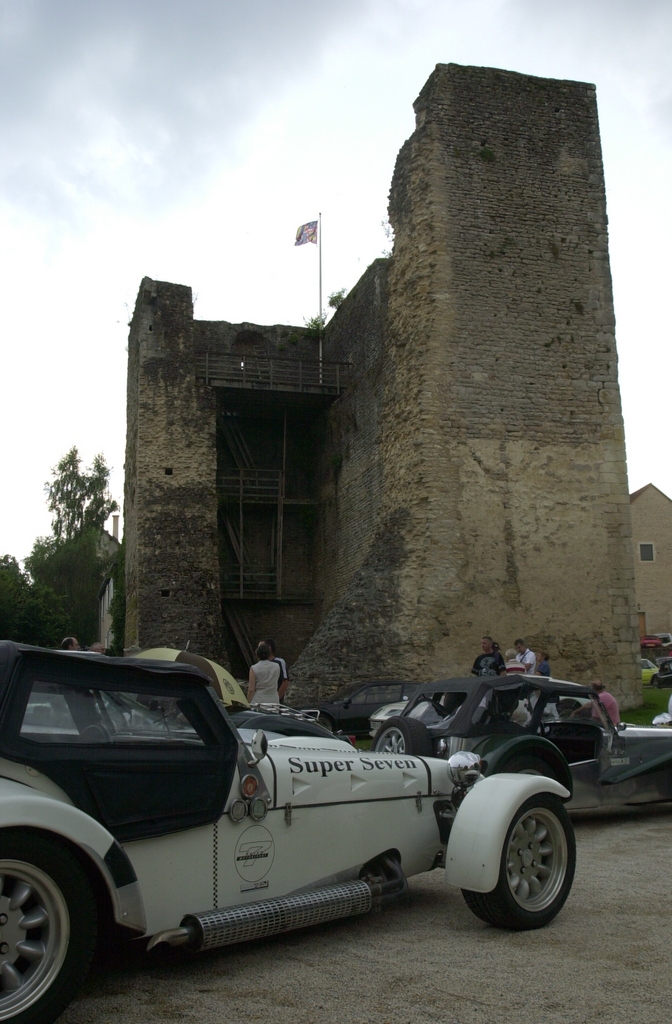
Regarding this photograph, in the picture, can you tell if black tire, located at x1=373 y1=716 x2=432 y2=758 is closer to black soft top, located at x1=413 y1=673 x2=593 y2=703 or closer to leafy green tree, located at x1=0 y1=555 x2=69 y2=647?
black soft top, located at x1=413 y1=673 x2=593 y2=703

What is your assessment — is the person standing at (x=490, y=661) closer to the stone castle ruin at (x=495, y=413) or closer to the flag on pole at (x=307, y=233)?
the stone castle ruin at (x=495, y=413)

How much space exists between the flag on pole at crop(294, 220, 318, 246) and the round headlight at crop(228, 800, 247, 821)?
30.1 meters

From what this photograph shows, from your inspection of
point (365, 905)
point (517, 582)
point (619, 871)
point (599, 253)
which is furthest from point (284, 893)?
point (599, 253)

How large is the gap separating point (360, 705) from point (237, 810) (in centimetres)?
1110

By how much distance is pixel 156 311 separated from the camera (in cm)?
2531

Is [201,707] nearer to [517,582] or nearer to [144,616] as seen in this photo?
[517,582]

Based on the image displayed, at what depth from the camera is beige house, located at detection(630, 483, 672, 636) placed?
1665 inches

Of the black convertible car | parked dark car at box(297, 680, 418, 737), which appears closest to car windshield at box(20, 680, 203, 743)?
the black convertible car

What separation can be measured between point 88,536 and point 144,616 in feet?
75.6

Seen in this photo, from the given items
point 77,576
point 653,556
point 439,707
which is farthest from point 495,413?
point 77,576

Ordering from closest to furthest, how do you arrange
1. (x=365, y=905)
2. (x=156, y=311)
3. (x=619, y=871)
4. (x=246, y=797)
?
(x=246, y=797)
(x=365, y=905)
(x=619, y=871)
(x=156, y=311)

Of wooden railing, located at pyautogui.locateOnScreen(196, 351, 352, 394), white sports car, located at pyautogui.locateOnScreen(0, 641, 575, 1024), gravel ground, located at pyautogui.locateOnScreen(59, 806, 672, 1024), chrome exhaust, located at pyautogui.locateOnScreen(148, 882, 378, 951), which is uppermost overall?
wooden railing, located at pyautogui.locateOnScreen(196, 351, 352, 394)

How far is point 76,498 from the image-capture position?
48.6 m

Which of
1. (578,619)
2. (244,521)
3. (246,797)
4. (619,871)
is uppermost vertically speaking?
(244,521)
